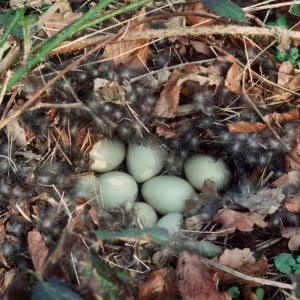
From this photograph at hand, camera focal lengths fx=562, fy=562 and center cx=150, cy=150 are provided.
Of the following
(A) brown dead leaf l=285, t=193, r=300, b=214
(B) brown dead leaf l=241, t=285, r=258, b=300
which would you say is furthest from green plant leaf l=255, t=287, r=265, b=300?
(A) brown dead leaf l=285, t=193, r=300, b=214

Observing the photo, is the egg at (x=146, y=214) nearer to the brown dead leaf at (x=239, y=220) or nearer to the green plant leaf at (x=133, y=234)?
the brown dead leaf at (x=239, y=220)

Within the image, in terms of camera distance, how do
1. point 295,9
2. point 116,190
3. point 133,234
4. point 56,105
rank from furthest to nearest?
point 295,9 → point 116,190 → point 56,105 → point 133,234

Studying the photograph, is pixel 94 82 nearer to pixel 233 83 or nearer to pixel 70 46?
pixel 70 46

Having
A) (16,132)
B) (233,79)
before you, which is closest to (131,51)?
(233,79)

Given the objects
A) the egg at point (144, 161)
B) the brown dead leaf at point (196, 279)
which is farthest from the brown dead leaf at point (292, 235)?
the egg at point (144, 161)

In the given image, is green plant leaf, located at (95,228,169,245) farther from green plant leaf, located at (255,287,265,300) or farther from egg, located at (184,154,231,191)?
egg, located at (184,154,231,191)

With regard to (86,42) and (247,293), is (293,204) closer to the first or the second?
(247,293)
